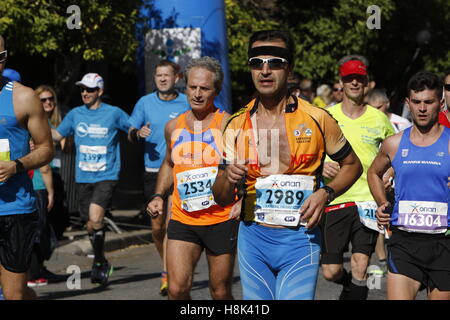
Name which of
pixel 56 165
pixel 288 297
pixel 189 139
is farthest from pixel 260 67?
pixel 56 165

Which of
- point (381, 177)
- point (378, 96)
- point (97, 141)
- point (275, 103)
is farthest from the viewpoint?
point (378, 96)

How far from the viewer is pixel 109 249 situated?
12.6 m

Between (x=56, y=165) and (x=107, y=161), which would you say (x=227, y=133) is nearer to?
(x=107, y=161)

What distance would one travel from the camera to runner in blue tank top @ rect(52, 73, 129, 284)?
1064 cm

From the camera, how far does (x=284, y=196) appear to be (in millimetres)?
5570

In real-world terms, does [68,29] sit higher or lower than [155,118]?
higher

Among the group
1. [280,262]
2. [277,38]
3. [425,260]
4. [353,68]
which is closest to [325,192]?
[280,262]

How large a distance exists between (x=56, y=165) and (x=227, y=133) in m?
5.97

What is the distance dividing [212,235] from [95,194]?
3.78 m

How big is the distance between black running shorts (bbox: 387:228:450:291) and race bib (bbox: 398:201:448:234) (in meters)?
0.06

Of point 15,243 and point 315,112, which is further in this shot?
point 15,243

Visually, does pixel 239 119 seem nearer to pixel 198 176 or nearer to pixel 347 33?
pixel 198 176

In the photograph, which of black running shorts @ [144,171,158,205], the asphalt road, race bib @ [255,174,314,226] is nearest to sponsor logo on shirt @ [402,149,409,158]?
race bib @ [255,174,314,226]

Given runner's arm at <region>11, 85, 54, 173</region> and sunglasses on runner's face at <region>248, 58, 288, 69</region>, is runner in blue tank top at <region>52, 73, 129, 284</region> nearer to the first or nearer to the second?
runner's arm at <region>11, 85, 54, 173</region>
